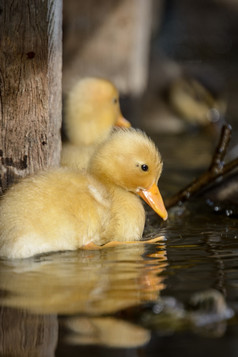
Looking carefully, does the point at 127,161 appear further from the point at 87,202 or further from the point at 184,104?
the point at 184,104

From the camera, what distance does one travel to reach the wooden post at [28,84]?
3.68m

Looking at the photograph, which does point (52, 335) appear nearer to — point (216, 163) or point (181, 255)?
point (181, 255)

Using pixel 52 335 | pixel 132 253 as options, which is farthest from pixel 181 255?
pixel 52 335

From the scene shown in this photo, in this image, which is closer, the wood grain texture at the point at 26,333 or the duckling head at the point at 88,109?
the wood grain texture at the point at 26,333

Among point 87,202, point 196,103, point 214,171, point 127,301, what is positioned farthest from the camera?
point 196,103

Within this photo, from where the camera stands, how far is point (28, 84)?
12.4 ft

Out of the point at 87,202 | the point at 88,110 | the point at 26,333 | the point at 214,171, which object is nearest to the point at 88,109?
the point at 88,110

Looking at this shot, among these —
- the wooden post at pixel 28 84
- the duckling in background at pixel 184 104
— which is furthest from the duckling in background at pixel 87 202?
the duckling in background at pixel 184 104

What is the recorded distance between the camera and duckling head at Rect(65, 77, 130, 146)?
209 inches

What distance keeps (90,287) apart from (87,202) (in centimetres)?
65

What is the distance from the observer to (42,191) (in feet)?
11.4

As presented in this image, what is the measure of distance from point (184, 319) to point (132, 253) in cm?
90

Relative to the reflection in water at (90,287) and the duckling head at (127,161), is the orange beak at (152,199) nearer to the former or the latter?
the duckling head at (127,161)

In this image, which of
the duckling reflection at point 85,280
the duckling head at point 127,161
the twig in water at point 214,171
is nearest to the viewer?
the duckling reflection at point 85,280
